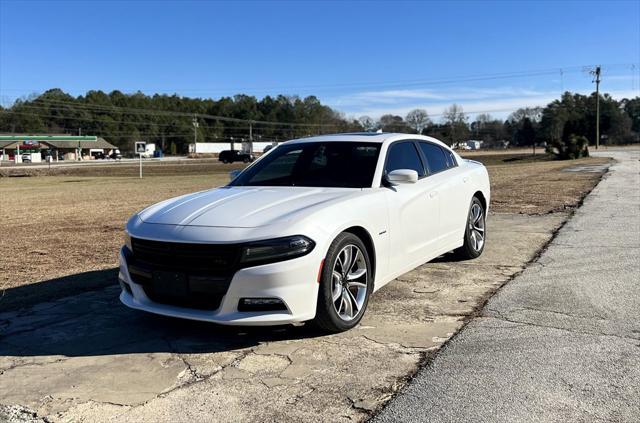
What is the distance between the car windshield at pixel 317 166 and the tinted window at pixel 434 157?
980mm

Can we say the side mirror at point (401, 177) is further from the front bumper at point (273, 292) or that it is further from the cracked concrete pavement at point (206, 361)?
the front bumper at point (273, 292)

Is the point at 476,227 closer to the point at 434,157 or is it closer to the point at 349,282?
the point at 434,157

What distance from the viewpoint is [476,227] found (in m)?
7.34

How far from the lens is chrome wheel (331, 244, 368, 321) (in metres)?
4.53

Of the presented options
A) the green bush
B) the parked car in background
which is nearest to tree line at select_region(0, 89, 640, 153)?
the parked car in background

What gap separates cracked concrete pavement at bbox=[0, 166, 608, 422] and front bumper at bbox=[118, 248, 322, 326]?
0.28m

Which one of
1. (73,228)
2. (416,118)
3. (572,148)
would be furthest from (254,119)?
(73,228)

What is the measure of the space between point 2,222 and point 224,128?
507 ft

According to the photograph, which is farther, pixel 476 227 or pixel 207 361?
pixel 476 227

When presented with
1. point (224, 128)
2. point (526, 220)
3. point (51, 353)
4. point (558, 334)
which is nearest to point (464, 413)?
point (558, 334)

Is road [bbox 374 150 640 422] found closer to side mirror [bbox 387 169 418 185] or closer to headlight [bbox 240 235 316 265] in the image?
headlight [bbox 240 235 316 265]

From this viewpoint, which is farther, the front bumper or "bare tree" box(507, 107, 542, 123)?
"bare tree" box(507, 107, 542, 123)

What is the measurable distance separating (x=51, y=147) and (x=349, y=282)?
400 feet

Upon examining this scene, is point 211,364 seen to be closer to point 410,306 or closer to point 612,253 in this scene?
point 410,306
